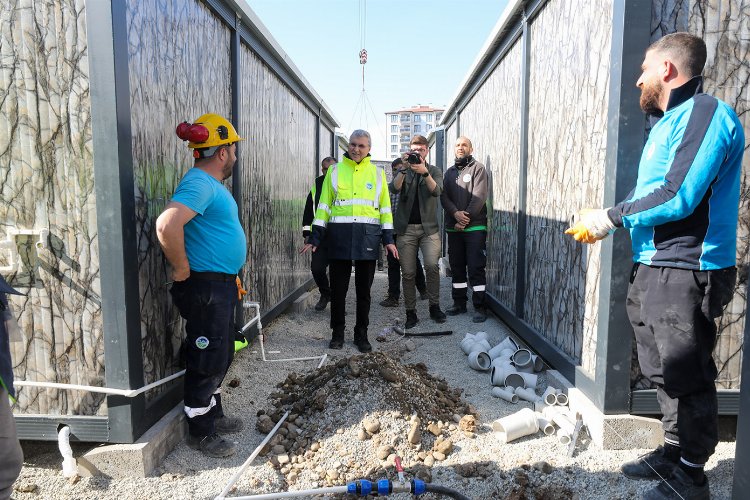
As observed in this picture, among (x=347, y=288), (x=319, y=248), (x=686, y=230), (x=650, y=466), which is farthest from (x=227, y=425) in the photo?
(x=319, y=248)

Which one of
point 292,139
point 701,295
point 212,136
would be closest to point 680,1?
point 701,295

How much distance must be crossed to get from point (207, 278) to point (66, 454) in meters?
1.12

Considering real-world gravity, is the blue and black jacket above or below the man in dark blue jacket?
above

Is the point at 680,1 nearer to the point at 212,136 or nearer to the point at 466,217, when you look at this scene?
the point at 212,136

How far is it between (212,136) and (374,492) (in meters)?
2.08

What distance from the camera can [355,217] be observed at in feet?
15.9

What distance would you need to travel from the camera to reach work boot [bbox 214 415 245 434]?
3291 mm

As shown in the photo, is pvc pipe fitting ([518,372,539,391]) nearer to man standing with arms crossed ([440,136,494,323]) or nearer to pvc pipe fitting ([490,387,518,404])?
pvc pipe fitting ([490,387,518,404])

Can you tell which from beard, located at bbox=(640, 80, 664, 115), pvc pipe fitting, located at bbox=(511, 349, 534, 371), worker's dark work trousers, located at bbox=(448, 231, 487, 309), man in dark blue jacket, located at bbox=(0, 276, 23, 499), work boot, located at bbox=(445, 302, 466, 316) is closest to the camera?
man in dark blue jacket, located at bbox=(0, 276, 23, 499)

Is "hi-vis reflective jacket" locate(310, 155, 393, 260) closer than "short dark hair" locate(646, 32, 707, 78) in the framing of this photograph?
No

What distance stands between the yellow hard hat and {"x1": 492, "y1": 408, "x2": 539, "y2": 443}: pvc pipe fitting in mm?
2364

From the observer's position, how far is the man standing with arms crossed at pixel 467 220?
6031 mm

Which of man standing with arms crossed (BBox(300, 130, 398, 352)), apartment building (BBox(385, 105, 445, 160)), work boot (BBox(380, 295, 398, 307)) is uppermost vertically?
apartment building (BBox(385, 105, 445, 160))

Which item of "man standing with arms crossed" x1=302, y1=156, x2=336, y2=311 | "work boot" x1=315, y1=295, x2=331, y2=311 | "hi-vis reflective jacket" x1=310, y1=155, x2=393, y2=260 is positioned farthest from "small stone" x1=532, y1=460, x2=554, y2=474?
"work boot" x1=315, y1=295, x2=331, y2=311
